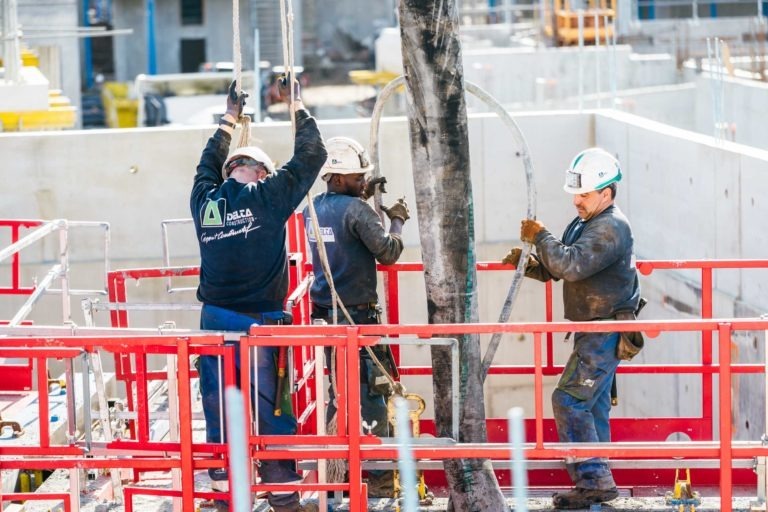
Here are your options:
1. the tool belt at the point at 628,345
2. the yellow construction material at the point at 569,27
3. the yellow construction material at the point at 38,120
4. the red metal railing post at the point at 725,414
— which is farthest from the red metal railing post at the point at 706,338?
the yellow construction material at the point at 569,27

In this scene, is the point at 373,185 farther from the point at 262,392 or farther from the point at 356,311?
the point at 262,392

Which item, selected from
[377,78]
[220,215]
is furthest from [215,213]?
[377,78]

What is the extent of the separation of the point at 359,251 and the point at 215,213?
1.43 m

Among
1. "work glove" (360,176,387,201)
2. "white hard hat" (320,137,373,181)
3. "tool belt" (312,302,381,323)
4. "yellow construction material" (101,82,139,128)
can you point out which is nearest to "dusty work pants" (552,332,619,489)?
"tool belt" (312,302,381,323)

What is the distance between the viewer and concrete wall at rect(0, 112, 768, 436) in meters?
12.4

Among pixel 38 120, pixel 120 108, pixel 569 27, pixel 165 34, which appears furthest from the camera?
pixel 165 34

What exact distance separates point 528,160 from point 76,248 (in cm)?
765

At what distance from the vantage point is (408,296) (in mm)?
13961

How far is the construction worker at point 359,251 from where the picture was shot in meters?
7.97

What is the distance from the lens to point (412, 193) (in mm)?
13570

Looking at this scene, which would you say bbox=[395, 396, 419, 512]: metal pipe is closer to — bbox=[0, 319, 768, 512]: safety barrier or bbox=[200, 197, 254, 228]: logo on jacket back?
bbox=[0, 319, 768, 512]: safety barrier

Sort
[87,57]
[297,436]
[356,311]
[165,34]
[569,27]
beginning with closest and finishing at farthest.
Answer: [297,436], [356,311], [569,27], [87,57], [165,34]

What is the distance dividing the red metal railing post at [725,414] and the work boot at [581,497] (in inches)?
43.4

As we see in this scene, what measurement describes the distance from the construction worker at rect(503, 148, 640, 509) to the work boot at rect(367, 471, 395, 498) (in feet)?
3.35
